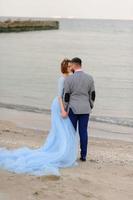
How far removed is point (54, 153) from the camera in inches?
359

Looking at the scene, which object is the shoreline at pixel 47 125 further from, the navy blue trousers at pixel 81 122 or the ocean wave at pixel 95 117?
A: the navy blue trousers at pixel 81 122

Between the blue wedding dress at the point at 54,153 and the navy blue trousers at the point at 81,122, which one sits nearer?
the blue wedding dress at the point at 54,153

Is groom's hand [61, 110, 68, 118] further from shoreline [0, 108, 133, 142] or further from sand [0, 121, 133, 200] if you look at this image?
shoreline [0, 108, 133, 142]

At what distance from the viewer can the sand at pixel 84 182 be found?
720 cm

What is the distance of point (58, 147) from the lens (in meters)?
9.20

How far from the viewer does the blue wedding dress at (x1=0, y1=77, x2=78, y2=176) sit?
868 centimetres

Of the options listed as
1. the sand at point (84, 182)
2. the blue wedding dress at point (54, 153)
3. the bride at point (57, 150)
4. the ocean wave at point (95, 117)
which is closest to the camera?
the sand at point (84, 182)

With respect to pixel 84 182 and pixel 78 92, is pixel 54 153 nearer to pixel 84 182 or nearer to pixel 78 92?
pixel 78 92


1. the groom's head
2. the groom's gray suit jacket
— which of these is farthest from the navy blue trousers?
the groom's head

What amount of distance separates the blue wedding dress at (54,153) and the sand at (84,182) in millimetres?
208

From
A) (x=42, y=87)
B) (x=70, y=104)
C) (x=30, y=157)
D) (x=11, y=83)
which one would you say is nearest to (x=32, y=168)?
(x=30, y=157)

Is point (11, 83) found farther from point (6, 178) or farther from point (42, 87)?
point (6, 178)

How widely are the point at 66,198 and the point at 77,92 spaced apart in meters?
2.37

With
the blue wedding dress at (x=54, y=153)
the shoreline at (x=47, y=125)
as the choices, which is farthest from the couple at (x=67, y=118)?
the shoreline at (x=47, y=125)
